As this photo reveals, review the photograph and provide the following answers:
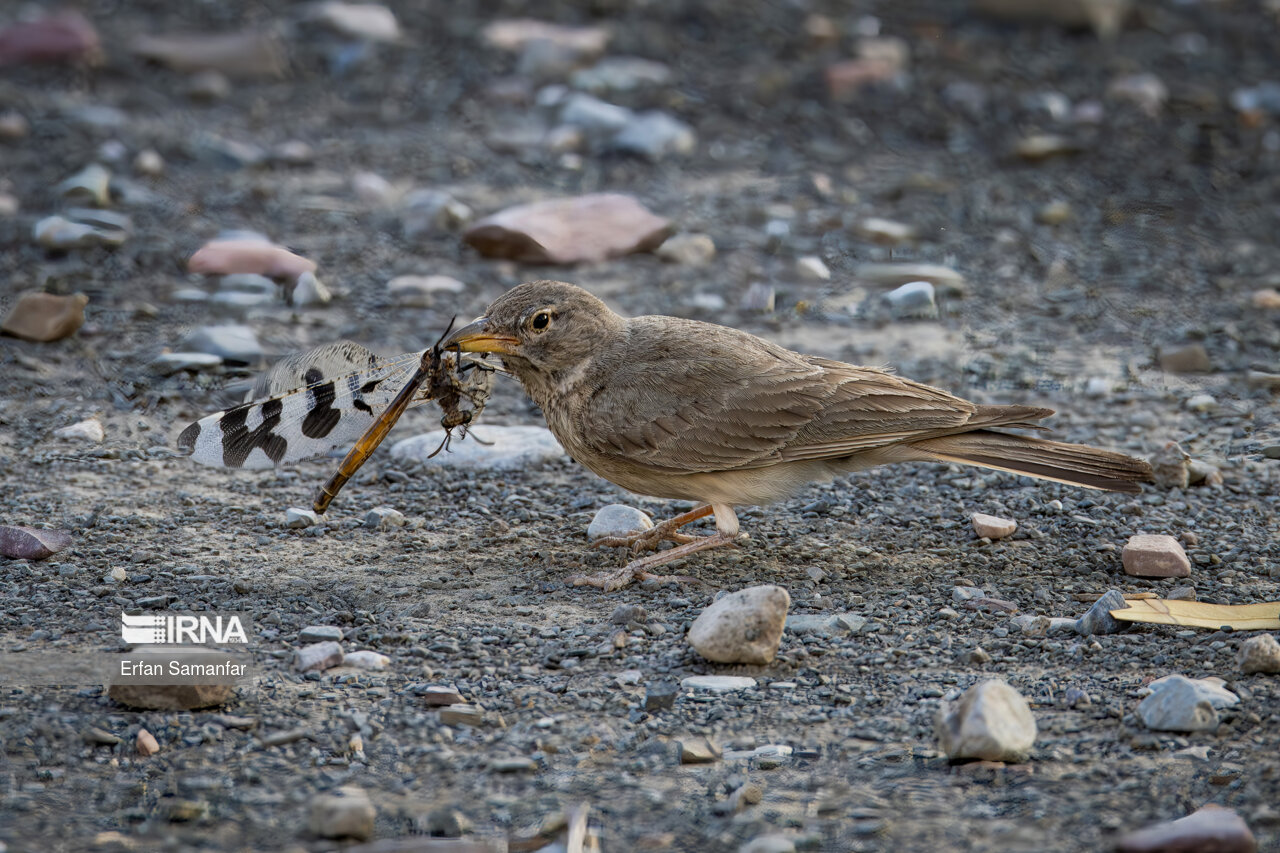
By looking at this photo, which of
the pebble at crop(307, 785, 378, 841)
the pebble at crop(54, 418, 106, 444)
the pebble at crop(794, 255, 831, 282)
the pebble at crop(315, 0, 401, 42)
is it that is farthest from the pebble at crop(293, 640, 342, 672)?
the pebble at crop(315, 0, 401, 42)

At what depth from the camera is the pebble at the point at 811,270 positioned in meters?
8.12

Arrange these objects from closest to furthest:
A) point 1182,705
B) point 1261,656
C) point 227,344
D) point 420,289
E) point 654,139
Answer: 1. point 1182,705
2. point 1261,656
3. point 227,344
4. point 420,289
5. point 654,139

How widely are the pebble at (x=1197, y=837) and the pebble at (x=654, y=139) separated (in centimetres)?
713

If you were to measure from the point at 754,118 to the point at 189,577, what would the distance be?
Result: 677cm

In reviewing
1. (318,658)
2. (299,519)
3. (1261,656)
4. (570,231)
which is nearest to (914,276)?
(570,231)

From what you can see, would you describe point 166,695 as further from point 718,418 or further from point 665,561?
point 718,418

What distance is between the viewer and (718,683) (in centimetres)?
418

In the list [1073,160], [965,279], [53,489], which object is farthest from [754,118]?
[53,489]

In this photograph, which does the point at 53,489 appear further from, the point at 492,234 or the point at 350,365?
the point at 492,234

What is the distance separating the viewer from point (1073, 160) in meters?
10.0

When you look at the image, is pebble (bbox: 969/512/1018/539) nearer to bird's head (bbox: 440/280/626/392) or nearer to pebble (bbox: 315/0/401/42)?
bird's head (bbox: 440/280/626/392)

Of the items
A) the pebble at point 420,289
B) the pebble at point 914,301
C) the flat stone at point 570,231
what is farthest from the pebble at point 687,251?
the pebble at point 420,289

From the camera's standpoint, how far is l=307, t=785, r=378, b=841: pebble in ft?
10.8

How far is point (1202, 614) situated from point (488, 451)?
289 cm
